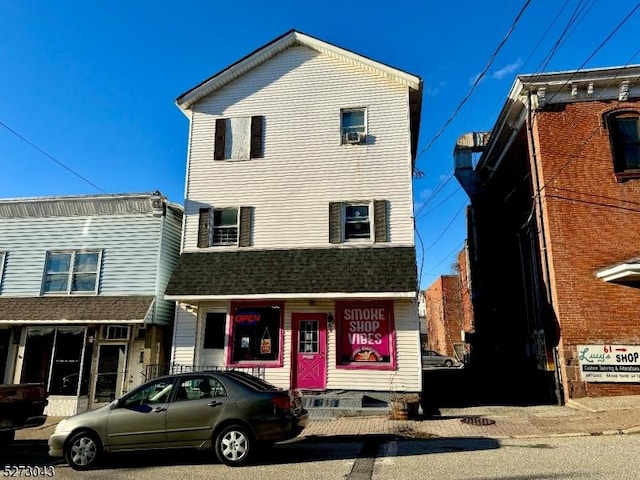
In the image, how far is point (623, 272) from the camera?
40.1 feet

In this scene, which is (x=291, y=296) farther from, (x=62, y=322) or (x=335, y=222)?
(x=62, y=322)

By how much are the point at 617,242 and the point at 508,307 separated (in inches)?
268

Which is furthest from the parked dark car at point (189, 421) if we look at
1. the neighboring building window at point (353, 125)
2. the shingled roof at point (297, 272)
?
the neighboring building window at point (353, 125)

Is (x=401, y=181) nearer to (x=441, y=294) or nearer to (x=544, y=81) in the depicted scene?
(x=544, y=81)

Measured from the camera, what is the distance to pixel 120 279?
15.5 metres

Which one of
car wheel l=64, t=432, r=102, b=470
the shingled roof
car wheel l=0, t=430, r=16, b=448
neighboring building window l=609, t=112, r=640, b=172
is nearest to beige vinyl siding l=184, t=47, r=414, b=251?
the shingled roof

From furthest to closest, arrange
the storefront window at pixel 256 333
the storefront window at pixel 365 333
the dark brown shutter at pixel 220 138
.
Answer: the dark brown shutter at pixel 220 138, the storefront window at pixel 256 333, the storefront window at pixel 365 333

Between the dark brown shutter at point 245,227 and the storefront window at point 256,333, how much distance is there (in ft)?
6.84

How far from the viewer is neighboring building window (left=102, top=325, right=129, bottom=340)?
15.1 metres

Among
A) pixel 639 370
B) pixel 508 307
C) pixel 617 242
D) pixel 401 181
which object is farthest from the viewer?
pixel 508 307

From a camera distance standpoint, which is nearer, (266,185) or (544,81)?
(544,81)

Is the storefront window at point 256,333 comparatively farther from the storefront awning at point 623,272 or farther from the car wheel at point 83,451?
the storefront awning at point 623,272

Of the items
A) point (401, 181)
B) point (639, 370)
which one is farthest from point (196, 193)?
point (639, 370)

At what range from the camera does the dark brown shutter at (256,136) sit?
15.8m
